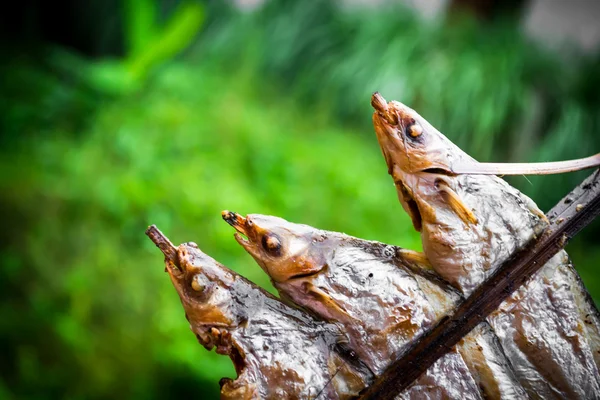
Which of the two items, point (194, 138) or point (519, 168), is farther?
point (194, 138)

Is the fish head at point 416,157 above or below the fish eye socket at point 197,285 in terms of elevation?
above

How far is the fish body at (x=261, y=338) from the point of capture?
0.48 meters

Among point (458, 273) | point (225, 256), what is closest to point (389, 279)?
point (458, 273)

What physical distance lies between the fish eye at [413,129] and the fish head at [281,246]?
107 millimetres

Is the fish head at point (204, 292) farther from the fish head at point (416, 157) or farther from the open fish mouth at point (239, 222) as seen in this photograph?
the fish head at point (416, 157)

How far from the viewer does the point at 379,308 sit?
19.7 inches

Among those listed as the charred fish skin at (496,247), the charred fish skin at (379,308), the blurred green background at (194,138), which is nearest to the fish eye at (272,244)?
the charred fish skin at (379,308)

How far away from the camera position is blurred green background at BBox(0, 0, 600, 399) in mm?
1421

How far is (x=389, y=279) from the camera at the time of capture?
51 centimetres

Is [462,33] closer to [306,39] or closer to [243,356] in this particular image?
[306,39]

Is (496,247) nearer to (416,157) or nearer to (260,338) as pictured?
(416,157)

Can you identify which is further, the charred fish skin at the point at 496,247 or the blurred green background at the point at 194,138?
the blurred green background at the point at 194,138

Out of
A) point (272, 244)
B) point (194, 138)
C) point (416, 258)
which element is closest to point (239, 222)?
point (272, 244)

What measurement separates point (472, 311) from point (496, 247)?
0.05 m
